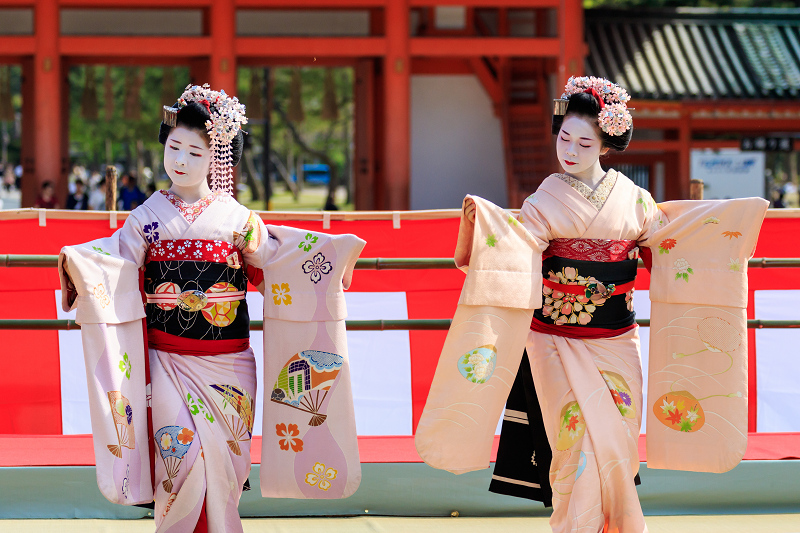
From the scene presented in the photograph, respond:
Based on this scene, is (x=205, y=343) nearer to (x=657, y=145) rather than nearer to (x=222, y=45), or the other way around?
(x=222, y=45)

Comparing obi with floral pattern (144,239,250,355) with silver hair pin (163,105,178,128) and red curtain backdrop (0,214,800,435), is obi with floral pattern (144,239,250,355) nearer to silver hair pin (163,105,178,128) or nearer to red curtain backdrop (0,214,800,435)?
silver hair pin (163,105,178,128)

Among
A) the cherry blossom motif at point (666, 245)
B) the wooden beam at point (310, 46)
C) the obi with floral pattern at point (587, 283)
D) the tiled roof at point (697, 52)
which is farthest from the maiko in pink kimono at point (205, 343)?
the tiled roof at point (697, 52)

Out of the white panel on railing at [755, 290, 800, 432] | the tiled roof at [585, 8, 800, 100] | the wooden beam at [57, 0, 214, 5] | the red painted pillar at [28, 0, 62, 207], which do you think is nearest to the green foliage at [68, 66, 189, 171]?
the wooden beam at [57, 0, 214, 5]

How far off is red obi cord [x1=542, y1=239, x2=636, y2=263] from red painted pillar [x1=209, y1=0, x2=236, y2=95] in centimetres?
787

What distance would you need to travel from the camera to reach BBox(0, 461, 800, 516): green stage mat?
10.6 ft

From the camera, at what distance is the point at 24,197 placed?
35.0 feet

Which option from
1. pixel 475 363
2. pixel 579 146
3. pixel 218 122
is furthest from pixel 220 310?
pixel 579 146

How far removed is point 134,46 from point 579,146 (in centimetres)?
847

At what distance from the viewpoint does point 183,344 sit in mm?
2676

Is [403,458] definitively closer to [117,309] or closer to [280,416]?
[280,416]

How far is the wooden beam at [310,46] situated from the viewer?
10.2 m

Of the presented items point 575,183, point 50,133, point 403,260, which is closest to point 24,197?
point 50,133

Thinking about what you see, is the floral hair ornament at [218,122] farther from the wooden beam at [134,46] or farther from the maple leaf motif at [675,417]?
the wooden beam at [134,46]

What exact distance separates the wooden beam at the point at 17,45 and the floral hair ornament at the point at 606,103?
878 centimetres
